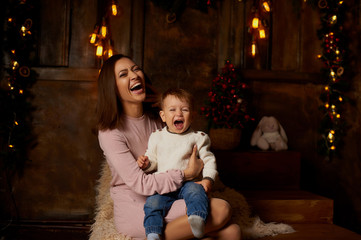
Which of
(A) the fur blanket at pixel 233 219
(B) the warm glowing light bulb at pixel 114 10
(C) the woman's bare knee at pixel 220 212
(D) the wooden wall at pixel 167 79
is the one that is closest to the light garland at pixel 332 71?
(D) the wooden wall at pixel 167 79

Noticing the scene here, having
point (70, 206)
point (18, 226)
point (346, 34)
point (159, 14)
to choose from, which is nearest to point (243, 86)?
point (159, 14)

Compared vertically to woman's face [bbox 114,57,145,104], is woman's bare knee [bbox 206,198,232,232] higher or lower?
lower

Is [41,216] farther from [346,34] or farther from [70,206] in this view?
[346,34]

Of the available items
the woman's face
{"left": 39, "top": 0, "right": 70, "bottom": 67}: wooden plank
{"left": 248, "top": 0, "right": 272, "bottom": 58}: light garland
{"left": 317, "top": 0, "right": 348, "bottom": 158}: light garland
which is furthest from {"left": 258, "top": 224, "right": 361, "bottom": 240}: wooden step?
{"left": 39, "top": 0, "right": 70, "bottom": 67}: wooden plank

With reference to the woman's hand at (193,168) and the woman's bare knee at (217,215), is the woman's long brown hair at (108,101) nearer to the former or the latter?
the woman's hand at (193,168)

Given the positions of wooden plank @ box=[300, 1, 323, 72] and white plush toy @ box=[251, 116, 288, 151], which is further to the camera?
wooden plank @ box=[300, 1, 323, 72]

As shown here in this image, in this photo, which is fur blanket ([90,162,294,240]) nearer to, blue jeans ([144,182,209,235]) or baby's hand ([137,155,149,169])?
blue jeans ([144,182,209,235])

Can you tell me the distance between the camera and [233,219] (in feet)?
6.66

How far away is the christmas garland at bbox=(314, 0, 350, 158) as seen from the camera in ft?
11.0

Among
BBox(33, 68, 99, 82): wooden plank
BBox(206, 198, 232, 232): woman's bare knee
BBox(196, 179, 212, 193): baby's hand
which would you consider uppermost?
BBox(33, 68, 99, 82): wooden plank

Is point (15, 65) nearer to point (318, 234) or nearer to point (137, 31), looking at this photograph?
point (137, 31)

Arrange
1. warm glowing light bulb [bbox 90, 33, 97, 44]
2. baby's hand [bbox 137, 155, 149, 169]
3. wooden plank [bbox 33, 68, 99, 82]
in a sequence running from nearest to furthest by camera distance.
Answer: baby's hand [bbox 137, 155, 149, 169]
warm glowing light bulb [bbox 90, 33, 97, 44]
wooden plank [bbox 33, 68, 99, 82]

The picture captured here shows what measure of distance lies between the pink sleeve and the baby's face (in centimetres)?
27

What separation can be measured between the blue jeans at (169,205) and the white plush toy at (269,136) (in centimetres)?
171
